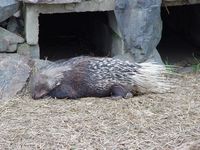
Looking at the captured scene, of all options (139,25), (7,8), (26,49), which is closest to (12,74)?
(26,49)

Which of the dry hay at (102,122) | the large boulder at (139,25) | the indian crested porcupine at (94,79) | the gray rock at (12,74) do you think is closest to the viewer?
the dry hay at (102,122)

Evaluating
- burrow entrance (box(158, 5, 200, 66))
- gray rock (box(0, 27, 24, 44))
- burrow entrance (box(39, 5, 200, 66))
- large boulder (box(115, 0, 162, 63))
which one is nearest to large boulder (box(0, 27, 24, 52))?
gray rock (box(0, 27, 24, 44))

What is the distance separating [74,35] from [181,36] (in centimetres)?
139

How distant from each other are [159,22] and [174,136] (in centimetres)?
190

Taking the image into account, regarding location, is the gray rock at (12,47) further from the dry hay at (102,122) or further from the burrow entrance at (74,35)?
the burrow entrance at (74,35)

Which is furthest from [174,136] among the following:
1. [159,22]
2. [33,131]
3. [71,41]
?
[71,41]

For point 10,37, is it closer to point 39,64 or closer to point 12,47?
point 12,47

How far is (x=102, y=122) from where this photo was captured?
162 inches

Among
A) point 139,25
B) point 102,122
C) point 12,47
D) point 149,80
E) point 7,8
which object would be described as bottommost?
point 102,122

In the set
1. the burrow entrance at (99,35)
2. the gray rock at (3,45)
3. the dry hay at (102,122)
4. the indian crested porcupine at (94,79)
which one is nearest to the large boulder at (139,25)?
the burrow entrance at (99,35)

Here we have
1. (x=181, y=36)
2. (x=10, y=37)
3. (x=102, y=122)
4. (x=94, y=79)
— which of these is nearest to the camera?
(x=102, y=122)

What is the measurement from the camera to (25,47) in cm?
531

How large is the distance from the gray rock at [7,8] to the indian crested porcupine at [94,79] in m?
0.72

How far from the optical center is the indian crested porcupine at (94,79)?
4.68 m
